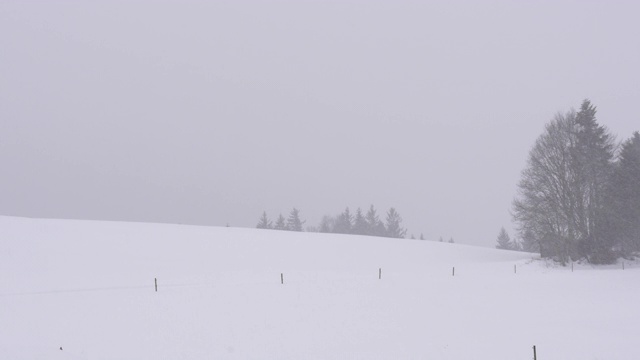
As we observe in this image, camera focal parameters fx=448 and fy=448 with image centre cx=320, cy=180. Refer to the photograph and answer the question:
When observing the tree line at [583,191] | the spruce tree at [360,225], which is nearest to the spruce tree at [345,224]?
the spruce tree at [360,225]

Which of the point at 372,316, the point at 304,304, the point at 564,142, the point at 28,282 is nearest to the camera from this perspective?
the point at 372,316

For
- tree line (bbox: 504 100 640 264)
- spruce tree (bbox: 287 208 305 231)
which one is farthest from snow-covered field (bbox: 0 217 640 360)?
spruce tree (bbox: 287 208 305 231)

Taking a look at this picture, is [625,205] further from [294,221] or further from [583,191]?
[294,221]

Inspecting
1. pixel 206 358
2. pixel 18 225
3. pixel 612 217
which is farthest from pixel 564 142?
pixel 18 225

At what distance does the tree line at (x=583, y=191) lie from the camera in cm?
4331

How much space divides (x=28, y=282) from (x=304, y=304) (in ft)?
54.2

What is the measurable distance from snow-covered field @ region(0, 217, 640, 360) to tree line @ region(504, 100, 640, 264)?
7.59 meters

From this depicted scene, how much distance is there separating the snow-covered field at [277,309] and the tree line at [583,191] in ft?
24.9

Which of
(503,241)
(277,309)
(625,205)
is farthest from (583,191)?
(503,241)

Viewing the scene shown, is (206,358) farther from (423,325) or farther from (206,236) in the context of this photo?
(206,236)

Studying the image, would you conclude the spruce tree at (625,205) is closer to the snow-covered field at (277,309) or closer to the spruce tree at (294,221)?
the snow-covered field at (277,309)

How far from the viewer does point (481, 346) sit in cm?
1591

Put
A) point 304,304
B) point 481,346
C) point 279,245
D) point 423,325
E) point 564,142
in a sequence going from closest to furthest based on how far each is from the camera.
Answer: point 481,346, point 423,325, point 304,304, point 564,142, point 279,245

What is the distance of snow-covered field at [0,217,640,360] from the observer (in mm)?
15500
